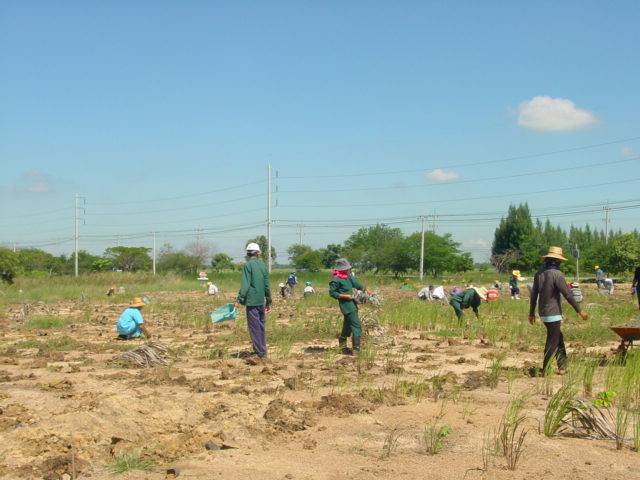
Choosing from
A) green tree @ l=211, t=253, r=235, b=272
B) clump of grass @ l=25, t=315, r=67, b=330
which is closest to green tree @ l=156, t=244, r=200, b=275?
green tree @ l=211, t=253, r=235, b=272

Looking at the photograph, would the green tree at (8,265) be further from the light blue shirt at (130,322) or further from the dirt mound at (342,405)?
the dirt mound at (342,405)

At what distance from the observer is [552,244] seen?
72812 millimetres

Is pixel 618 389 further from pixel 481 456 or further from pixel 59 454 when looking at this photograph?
pixel 59 454

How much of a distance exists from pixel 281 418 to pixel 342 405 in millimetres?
740

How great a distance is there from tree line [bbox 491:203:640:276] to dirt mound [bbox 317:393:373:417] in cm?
3891

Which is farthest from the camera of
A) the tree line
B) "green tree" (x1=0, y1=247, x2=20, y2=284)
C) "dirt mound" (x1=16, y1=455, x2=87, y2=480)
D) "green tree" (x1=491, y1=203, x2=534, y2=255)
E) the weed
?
"green tree" (x1=491, y1=203, x2=534, y2=255)

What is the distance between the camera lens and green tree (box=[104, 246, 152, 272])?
82250 mm

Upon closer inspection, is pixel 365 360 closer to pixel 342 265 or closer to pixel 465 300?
pixel 342 265

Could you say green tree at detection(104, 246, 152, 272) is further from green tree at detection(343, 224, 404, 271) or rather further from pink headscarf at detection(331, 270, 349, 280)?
pink headscarf at detection(331, 270, 349, 280)

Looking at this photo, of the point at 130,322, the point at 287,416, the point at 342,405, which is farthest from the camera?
the point at 130,322

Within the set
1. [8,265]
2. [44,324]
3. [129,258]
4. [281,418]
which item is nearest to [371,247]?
[129,258]

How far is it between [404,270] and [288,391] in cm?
5208

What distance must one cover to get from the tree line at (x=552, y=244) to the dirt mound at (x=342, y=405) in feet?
128

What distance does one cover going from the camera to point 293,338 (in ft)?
41.5
